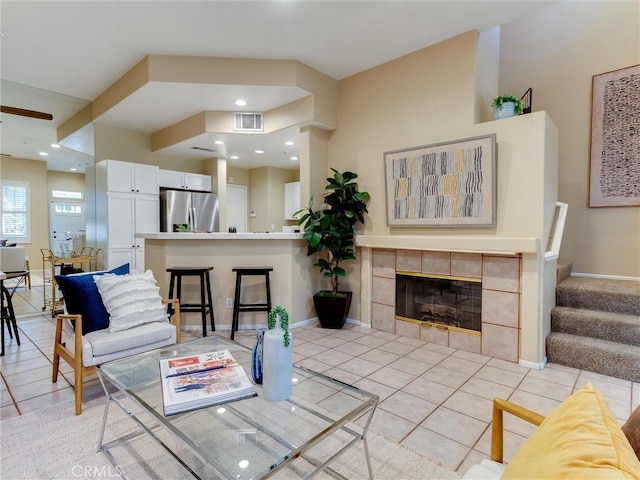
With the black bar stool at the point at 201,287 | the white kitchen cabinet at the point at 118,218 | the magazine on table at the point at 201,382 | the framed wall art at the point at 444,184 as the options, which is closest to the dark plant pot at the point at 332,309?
the framed wall art at the point at 444,184

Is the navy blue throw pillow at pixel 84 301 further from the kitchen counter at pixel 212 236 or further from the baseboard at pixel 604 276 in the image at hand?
the baseboard at pixel 604 276

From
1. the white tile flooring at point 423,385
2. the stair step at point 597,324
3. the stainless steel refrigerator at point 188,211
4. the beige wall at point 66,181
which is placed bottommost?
the white tile flooring at point 423,385

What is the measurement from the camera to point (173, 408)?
1.42 metres

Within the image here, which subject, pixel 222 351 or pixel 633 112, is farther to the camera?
pixel 633 112

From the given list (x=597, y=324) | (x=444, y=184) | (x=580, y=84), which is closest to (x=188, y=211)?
(x=444, y=184)

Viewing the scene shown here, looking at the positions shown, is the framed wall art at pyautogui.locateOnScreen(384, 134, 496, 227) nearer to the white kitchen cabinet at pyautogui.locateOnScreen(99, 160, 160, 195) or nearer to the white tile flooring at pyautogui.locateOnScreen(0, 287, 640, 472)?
the white tile flooring at pyautogui.locateOnScreen(0, 287, 640, 472)

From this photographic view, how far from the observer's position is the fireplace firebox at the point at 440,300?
3367 mm

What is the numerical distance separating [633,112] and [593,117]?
0.36 m

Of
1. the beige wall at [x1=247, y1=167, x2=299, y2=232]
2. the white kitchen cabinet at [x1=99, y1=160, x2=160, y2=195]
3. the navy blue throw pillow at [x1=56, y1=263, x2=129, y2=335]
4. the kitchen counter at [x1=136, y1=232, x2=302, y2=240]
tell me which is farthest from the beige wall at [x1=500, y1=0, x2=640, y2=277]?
the white kitchen cabinet at [x1=99, y1=160, x2=160, y2=195]

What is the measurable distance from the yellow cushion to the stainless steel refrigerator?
18.0 feet

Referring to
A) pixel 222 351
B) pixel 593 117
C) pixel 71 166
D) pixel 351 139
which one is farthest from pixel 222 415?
pixel 71 166

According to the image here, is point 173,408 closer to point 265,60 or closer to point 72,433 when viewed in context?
point 72,433

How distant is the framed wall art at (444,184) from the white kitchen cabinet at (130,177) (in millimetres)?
3867

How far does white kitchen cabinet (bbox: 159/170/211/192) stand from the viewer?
19.5 ft
